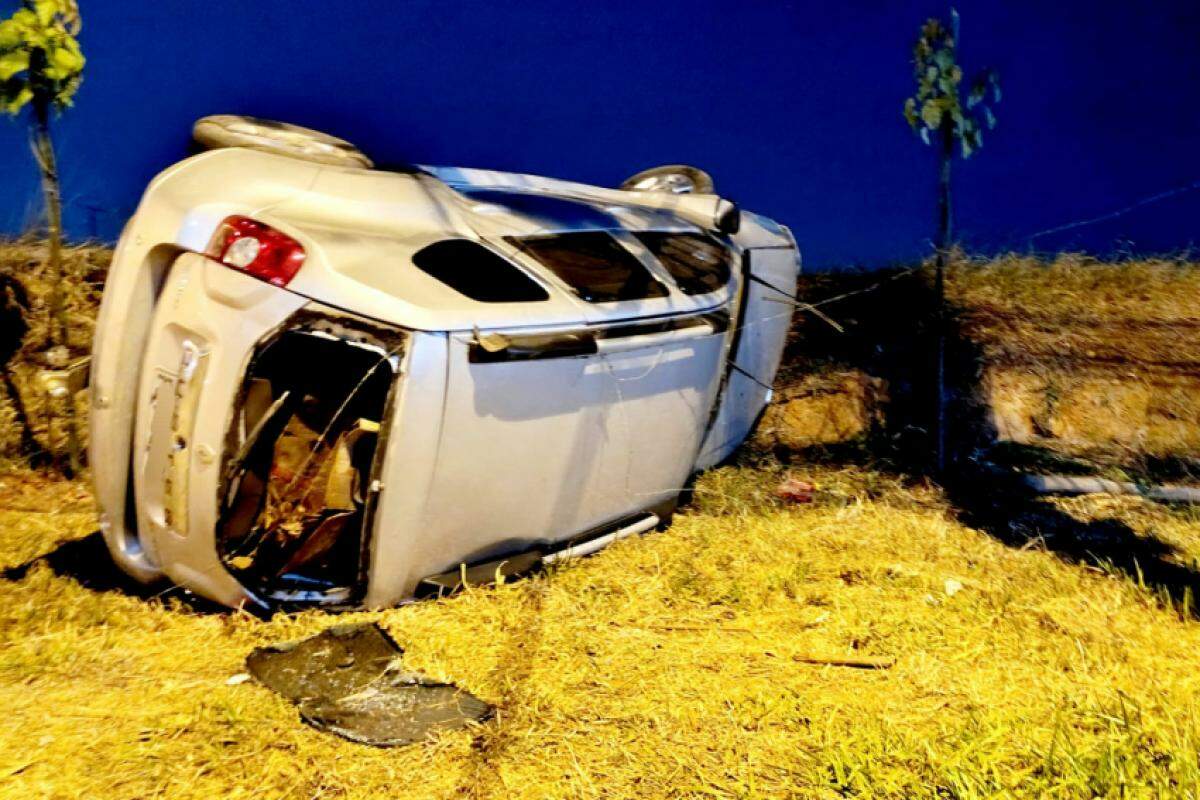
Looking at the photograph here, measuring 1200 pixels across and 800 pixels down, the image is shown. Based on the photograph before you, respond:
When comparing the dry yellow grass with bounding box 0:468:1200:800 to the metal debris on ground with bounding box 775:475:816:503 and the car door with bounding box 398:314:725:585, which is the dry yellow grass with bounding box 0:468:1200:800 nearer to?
the car door with bounding box 398:314:725:585

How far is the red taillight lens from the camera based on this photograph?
3.41 metres

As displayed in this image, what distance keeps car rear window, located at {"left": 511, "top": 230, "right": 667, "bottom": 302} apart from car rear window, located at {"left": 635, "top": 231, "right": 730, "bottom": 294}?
0.26 meters

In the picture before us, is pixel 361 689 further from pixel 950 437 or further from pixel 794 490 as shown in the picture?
pixel 950 437

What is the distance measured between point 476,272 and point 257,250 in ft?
2.73

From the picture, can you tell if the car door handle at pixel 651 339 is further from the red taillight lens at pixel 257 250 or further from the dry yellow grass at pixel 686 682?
the red taillight lens at pixel 257 250

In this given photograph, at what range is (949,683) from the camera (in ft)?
11.1

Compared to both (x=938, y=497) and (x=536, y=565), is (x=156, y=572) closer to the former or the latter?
(x=536, y=565)

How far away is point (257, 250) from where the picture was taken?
3.44m

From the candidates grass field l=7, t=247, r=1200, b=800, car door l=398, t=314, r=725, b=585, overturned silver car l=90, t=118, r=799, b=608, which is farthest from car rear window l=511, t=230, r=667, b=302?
grass field l=7, t=247, r=1200, b=800

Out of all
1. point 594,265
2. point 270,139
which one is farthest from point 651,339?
point 270,139

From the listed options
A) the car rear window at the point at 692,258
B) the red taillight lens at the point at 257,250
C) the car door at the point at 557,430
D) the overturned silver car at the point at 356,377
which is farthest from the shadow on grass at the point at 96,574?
the car rear window at the point at 692,258

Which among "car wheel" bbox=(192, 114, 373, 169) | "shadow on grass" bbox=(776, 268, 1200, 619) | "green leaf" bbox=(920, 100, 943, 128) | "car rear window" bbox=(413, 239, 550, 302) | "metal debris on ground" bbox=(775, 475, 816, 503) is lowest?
"metal debris on ground" bbox=(775, 475, 816, 503)

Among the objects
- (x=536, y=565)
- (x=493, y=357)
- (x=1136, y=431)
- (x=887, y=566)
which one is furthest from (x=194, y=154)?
(x=1136, y=431)

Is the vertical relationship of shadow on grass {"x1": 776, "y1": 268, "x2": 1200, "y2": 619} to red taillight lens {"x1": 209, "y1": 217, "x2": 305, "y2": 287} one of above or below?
below
